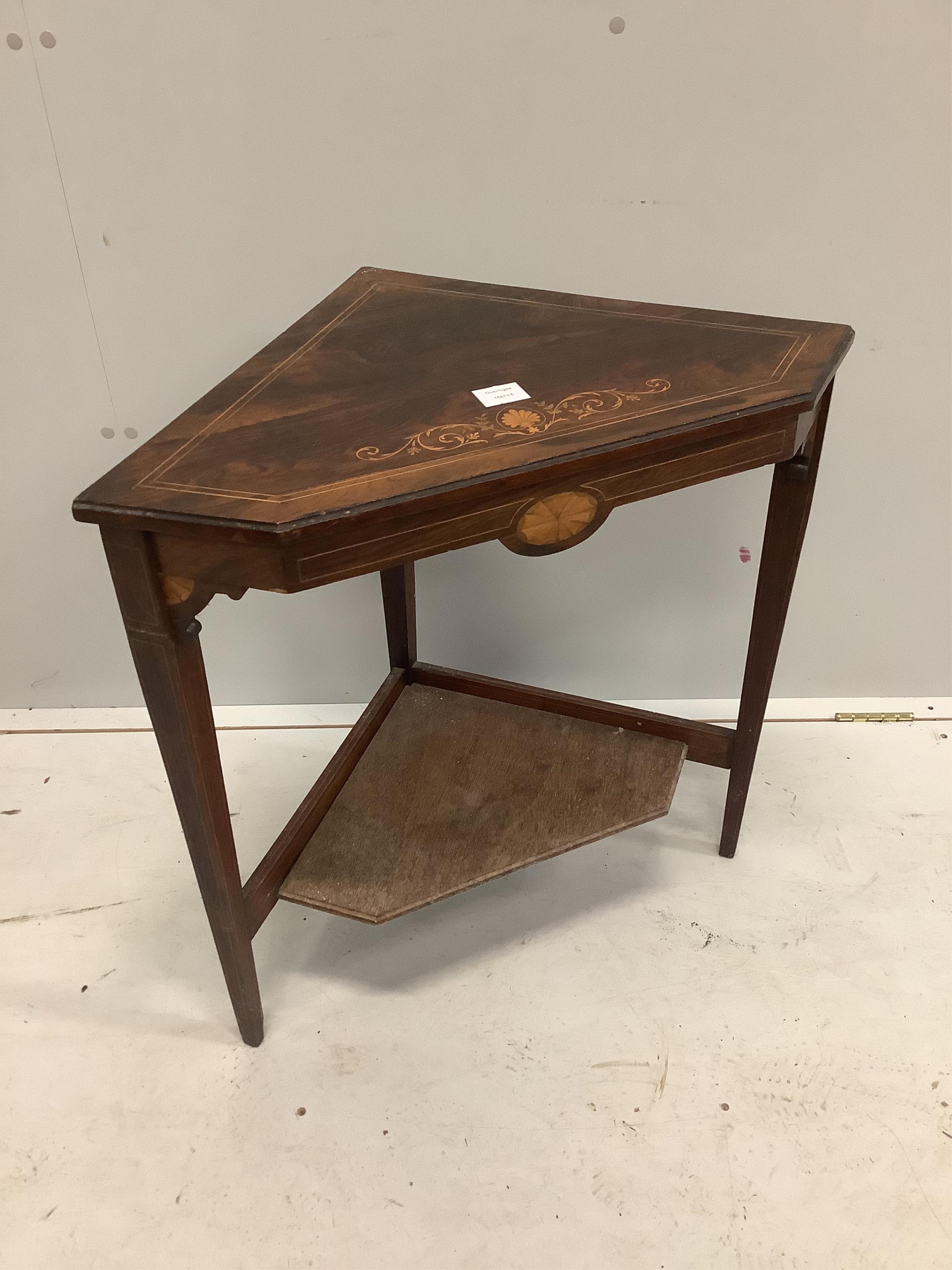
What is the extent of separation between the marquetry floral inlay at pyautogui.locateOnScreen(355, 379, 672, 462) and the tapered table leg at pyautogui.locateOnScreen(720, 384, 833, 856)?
0.33 meters

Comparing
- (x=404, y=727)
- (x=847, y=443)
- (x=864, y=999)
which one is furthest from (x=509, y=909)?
(x=847, y=443)

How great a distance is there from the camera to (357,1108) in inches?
52.6

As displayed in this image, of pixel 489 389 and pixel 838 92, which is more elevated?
pixel 838 92

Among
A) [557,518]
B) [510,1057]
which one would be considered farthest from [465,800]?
[557,518]

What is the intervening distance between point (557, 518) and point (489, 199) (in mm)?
771

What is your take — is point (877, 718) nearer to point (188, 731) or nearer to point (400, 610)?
point (400, 610)

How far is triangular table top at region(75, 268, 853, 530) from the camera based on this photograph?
0.94m

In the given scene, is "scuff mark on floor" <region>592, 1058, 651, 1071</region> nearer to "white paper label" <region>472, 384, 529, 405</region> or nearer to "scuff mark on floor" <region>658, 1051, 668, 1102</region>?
"scuff mark on floor" <region>658, 1051, 668, 1102</region>

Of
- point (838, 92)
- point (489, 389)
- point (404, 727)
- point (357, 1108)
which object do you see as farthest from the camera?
point (404, 727)

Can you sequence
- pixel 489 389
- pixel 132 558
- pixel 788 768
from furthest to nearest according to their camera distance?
pixel 788 768 → pixel 489 389 → pixel 132 558

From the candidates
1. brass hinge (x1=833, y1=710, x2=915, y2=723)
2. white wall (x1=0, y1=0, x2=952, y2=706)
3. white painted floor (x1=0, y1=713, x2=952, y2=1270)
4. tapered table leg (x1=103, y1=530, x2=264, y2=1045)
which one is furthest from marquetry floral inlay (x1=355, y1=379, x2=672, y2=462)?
brass hinge (x1=833, y1=710, x2=915, y2=723)

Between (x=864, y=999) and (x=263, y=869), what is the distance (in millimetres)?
1008

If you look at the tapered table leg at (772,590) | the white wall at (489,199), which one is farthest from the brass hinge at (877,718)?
the tapered table leg at (772,590)

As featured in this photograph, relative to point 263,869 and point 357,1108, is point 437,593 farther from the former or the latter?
point 357,1108
